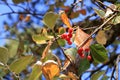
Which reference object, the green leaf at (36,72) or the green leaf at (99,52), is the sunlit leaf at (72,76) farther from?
the green leaf at (99,52)


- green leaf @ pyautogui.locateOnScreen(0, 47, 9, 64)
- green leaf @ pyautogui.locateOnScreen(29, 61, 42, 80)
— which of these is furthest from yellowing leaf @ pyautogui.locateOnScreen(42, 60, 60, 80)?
green leaf @ pyautogui.locateOnScreen(0, 47, 9, 64)

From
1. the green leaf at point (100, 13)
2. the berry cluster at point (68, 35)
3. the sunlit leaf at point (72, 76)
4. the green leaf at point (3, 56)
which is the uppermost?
the green leaf at point (100, 13)

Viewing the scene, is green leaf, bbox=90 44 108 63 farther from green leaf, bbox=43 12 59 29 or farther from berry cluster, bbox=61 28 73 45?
green leaf, bbox=43 12 59 29

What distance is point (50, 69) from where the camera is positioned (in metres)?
0.89

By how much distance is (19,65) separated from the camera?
0.99 metres

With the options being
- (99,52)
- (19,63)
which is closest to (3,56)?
(19,63)

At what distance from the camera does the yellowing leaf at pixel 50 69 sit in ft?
2.88

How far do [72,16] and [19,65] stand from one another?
3.04 feet

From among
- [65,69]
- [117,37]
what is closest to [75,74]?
[65,69]

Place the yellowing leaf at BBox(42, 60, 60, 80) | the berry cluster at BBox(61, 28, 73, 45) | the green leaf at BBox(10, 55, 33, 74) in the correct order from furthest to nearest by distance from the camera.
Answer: the berry cluster at BBox(61, 28, 73, 45) → the green leaf at BBox(10, 55, 33, 74) → the yellowing leaf at BBox(42, 60, 60, 80)

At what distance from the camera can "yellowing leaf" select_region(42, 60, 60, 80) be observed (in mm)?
876

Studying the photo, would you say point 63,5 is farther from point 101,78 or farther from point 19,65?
point 19,65

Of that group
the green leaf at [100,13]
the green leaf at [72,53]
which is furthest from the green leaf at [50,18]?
the green leaf at [100,13]

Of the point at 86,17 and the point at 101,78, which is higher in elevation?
the point at 86,17
